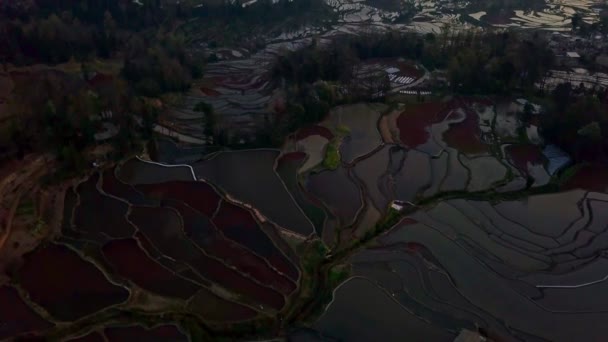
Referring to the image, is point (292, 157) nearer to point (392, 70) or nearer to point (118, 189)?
point (118, 189)

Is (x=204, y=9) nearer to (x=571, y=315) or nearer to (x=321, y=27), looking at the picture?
(x=321, y=27)

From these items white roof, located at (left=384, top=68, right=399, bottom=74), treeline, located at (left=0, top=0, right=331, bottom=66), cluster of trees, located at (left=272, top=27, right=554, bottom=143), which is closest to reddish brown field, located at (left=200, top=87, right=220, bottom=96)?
cluster of trees, located at (left=272, top=27, right=554, bottom=143)

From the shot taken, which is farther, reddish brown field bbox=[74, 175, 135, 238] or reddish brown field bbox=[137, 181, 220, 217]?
reddish brown field bbox=[137, 181, 220, 217]

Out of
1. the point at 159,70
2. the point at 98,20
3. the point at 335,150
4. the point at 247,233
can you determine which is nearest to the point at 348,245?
the point at 247,233

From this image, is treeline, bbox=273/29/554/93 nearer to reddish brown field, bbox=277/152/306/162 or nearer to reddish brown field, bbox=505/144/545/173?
reddish brown field, bbox=505/144/545/173

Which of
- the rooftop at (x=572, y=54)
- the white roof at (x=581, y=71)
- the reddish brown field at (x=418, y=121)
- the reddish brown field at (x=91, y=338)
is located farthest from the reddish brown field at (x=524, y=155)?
the reddish brown field at (x=91, y=338)

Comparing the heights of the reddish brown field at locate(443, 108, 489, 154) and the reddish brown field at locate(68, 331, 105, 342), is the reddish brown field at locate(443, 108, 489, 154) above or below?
below
